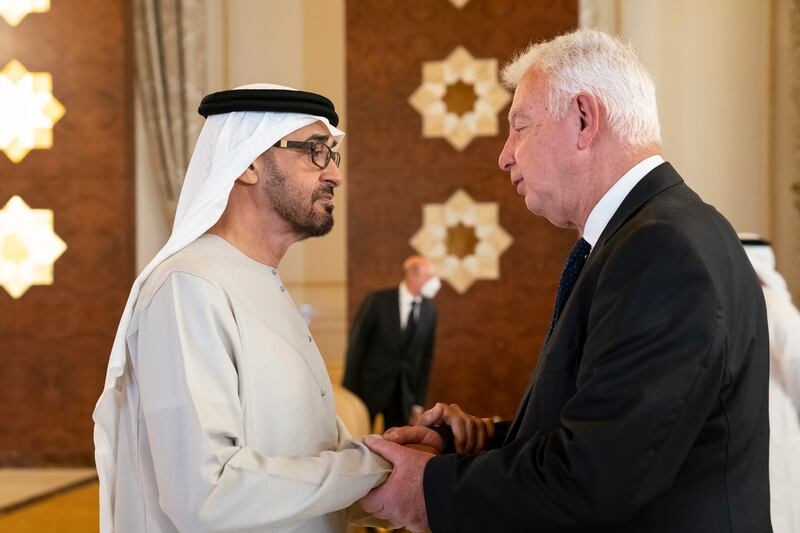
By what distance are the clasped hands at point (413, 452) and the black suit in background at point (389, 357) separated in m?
4.33

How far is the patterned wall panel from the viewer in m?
6.64

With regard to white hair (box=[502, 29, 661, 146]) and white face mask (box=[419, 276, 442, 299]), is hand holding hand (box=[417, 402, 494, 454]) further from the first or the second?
white face mask (box=[419, 276, 442, 299])

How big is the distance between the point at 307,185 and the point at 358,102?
15.7ft

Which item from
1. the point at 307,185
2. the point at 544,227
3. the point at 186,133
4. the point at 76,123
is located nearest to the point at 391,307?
the point at 544,227

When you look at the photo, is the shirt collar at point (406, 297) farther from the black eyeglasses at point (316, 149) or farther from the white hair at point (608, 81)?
the white hair at point (608, 81)

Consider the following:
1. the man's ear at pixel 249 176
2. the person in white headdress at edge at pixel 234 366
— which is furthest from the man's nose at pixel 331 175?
the man's ear at pixel 249 176

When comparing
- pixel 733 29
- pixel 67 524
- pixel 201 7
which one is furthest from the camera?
pixel 201 7

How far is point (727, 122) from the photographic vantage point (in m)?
6.46

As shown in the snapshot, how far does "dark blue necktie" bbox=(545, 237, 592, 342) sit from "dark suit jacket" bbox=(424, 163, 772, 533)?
121mm

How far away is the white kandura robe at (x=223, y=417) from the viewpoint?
168 cm

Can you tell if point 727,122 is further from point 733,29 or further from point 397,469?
point 397,469

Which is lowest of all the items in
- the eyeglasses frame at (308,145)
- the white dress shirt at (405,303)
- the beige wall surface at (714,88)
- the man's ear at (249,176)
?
the white dress shirt at (405,303)

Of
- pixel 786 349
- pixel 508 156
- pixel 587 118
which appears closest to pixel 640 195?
pixel 587 118

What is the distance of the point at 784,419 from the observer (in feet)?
10.9
